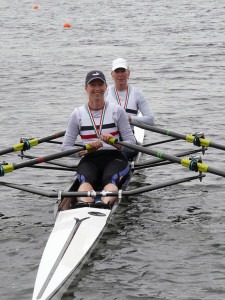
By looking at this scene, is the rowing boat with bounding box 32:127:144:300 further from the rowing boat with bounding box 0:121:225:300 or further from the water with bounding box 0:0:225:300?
the water with bounding box 0:0:225:300

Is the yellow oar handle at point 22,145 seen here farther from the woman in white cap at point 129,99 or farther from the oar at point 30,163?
the woman in white cap at point 129,99

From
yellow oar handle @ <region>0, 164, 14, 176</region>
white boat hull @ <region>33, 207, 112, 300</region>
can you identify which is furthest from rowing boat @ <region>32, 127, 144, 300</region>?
yellow oar handle @ <region>0, 164, 14, 176</region>

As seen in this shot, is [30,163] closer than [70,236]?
No

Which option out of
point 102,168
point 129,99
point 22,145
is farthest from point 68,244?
point 129,99

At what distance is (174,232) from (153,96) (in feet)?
36.2

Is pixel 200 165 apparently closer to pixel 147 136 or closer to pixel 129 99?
pixel 129 99

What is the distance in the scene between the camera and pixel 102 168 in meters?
10.5

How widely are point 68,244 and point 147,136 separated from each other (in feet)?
26.3

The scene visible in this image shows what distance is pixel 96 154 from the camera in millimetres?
10523

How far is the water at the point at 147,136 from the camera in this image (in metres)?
8.95

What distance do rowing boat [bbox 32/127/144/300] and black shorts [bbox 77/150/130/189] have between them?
1.37 ft

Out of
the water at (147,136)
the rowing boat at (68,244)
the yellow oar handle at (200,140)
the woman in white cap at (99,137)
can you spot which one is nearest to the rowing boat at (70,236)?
the rowing boat at (68,244)

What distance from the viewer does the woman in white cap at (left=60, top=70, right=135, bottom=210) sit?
10248mm

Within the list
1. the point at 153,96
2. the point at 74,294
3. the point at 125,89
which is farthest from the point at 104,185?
the point at 153,96
